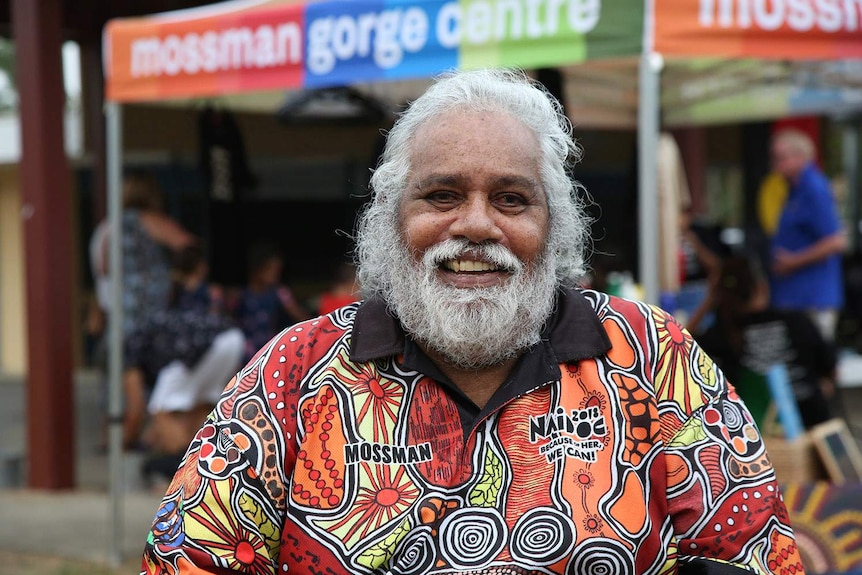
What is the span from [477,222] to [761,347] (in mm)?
3367

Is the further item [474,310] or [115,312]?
[115,312]

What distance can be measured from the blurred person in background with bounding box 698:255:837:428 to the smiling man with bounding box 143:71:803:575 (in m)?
3.02

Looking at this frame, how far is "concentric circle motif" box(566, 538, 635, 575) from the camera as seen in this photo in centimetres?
183

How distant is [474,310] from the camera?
202 cm

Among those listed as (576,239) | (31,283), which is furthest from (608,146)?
(576,239)

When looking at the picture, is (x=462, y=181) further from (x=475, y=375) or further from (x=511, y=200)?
(x=475, y=375)

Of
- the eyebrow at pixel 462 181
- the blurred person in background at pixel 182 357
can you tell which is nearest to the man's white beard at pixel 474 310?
the eyebrow at pixel 462 181

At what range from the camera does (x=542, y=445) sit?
74.9 inches

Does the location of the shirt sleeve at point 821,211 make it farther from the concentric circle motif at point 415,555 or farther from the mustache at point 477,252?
the concentric circle motif at point 415,555

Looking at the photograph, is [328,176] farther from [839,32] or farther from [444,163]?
[444,163]

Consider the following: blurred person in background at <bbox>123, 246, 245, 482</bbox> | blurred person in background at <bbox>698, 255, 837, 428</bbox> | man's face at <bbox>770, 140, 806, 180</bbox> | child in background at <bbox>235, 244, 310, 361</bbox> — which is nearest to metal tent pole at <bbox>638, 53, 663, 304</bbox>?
blurred person in background at <bbox>698, 255, 837, 428</bbox>

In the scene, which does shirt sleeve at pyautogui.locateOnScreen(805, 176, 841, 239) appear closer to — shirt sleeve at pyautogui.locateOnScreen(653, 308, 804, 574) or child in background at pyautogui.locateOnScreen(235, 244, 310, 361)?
child in background at pyautogui.locateOnScreen(235, 244, 310, 361)

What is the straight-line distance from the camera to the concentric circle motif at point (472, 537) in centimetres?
185

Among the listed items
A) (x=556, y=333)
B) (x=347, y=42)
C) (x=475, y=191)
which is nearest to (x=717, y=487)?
(x=556, y=333)
